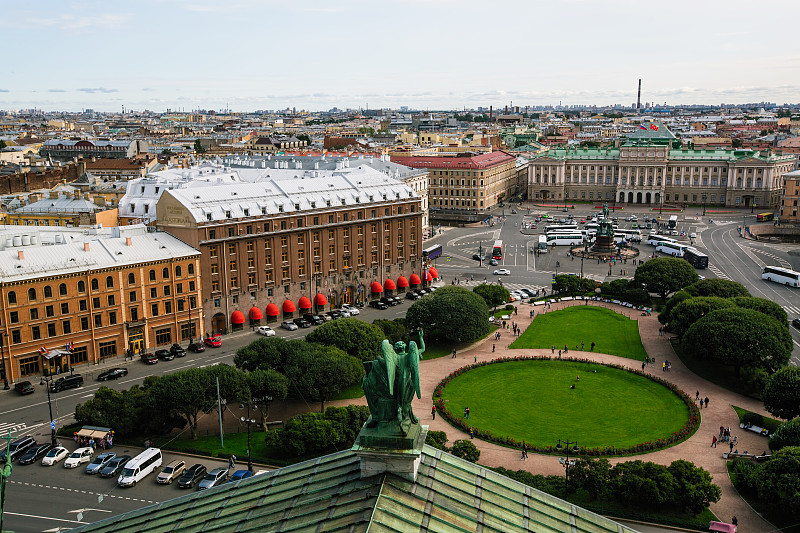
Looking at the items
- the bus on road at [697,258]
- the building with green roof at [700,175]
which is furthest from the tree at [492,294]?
the building with green roof at [700,175]

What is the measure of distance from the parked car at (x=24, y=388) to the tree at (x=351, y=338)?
85.3ft

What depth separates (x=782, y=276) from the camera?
109062 mm

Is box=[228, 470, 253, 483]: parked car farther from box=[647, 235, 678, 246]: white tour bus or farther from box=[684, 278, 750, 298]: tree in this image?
box=[647, 235, 678, 246]: white tour bus

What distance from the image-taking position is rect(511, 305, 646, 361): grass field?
8054cm

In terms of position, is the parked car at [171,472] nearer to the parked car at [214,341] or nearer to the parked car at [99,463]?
the parked car at [99,463]

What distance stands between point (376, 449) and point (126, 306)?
6521 cm

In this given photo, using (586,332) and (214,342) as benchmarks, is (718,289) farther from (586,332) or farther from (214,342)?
(214,342)

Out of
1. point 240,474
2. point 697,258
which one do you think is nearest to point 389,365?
point 240,474

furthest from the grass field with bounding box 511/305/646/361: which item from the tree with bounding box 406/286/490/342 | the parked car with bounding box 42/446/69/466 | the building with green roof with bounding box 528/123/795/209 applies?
the building with green roof with bounding box 528/123/795/209

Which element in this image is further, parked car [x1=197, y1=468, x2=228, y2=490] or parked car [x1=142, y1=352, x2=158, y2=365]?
parked car [x1=142, y1=352, x2=158, y2=365]

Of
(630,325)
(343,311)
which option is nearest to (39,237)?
(343,311)

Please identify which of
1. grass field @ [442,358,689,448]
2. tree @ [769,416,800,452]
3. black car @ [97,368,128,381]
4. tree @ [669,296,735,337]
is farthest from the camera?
tree @ [669,296,735,337]

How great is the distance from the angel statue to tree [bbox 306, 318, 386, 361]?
48.8m

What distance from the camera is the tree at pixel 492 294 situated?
301ft
